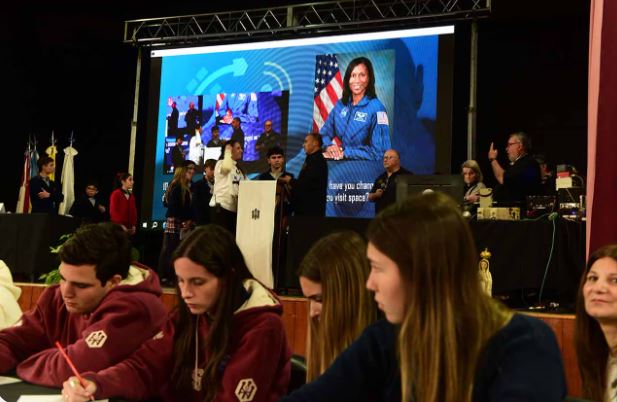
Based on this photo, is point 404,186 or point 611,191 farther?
point 404,186

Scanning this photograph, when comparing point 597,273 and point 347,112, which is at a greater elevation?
point 347,112

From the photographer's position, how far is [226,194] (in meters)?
6.48

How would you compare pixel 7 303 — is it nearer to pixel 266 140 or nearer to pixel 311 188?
pixel 311 188

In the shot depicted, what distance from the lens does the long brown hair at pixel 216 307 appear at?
186 centimetres

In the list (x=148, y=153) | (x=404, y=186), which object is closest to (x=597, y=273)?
(x=404, y=186)

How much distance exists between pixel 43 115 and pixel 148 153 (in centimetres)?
227

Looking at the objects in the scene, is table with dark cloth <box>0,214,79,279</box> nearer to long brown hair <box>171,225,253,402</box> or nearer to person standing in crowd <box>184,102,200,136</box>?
person standing in crowd <box>184,102,200,136</box>

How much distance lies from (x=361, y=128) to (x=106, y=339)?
6001 millimetres

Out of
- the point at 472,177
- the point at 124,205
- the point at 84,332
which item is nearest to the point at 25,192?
the point at 124,205

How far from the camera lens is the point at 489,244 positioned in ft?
15.5

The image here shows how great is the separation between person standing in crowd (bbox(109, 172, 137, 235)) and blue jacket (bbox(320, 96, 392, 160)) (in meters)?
2.41

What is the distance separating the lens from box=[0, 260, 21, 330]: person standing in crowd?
2682mm

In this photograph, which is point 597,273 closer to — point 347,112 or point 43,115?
point 347,112

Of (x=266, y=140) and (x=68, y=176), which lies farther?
(x=68, y=176)
